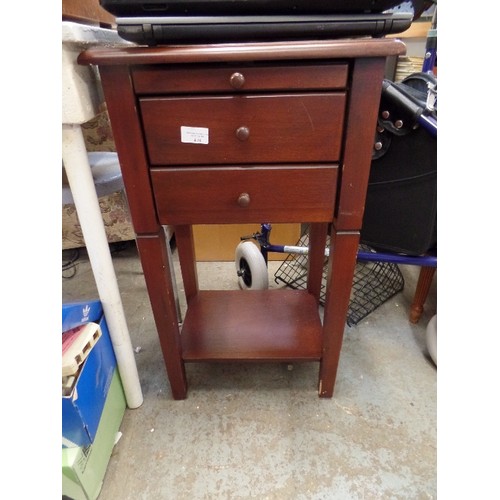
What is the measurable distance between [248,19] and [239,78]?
0.09m

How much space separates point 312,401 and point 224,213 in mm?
A: 571

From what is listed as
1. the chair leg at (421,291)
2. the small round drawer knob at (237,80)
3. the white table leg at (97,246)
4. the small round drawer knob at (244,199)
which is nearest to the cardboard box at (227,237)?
the chair leg at (421,291)

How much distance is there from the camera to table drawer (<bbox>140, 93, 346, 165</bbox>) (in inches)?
20.8

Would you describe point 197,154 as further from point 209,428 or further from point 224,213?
point 209,428

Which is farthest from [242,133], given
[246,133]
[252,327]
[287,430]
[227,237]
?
[227,237]

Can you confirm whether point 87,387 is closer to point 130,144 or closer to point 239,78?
point 130,144

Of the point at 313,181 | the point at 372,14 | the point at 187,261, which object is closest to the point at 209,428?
the point at 187,261

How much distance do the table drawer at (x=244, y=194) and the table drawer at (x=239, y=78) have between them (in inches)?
4.9

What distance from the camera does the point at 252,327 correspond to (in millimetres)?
912

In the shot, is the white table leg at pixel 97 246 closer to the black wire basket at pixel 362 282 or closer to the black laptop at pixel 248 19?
the black laptop at pixel 248 19

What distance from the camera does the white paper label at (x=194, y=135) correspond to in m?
0.54

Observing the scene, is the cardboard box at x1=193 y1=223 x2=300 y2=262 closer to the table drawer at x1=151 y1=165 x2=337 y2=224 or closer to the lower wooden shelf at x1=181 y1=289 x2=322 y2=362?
the lower wooden shelf at x1=181 y1=289 x2=322 y2=362

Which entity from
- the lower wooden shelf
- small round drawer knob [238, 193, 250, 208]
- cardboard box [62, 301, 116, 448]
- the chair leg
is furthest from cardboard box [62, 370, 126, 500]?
the chair leg
